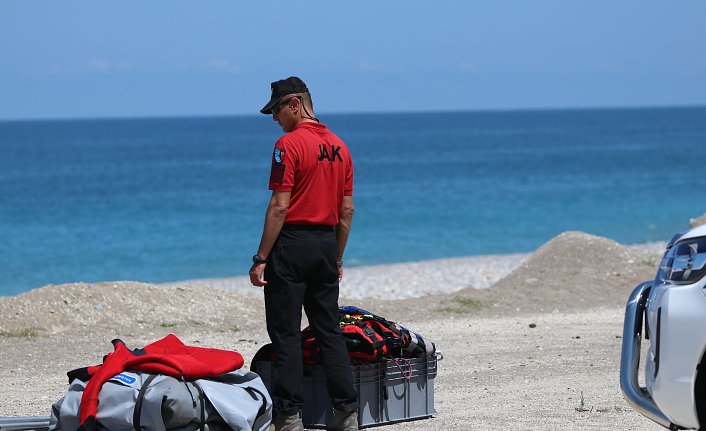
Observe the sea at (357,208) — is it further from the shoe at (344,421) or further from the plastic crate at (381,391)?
the shoe at (344,421)

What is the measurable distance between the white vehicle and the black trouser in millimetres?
1962

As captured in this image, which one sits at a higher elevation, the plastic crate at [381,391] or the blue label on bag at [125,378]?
the blue label on bag at [125,378]

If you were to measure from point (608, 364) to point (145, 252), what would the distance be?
25.1 metres

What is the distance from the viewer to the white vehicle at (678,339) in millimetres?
5039

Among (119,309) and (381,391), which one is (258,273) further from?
(119,309)

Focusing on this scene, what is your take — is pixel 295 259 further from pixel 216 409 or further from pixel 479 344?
pixel 479 344

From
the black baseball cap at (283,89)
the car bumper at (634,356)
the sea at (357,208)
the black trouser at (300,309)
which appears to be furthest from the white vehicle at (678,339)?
the sea at (357,208)

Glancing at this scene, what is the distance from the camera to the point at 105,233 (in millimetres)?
37969

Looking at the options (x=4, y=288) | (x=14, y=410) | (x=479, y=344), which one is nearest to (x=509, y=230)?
(x=4, y=288)

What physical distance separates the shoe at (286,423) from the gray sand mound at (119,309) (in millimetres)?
5592

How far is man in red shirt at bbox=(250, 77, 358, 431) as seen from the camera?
6.62 m

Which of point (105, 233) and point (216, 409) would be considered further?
point (105, 233)

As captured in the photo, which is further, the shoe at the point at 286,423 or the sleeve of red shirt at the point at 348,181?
the sleeve of red shirt at the point at 348,181

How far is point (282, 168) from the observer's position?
659cm
